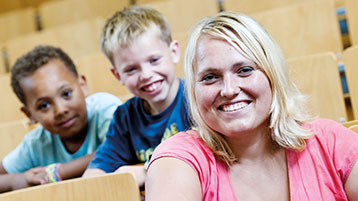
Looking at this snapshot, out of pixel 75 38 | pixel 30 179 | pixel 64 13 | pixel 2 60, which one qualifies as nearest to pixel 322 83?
pixel 30 179

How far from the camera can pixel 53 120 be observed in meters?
1.58

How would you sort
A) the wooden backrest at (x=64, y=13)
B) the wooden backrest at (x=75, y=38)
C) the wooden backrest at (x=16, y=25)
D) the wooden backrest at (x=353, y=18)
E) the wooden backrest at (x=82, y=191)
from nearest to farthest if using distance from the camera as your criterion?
the wooden backrest at (x=82, y=191) < the wooden backrest at (x=353, y=18) < the wooden backrest at (x=75, y=38) < the wooden backrest at (x=64, y=13) < the wooden backrest at (x=16, y=25)

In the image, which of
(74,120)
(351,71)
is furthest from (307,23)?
(74,120)

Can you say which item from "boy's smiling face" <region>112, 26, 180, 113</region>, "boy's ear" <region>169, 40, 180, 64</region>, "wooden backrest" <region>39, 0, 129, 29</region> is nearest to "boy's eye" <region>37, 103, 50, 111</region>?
"boy's smiling face" <region>112, 26, 180, 113</region>

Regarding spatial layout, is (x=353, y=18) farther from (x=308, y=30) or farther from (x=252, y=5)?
(x=252, y=5)

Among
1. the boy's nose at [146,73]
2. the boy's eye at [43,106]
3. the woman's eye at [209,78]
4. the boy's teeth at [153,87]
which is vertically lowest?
the boy's eye at [43,106]

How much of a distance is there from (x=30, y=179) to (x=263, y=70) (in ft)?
2.89

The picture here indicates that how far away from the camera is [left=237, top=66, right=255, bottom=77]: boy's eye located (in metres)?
0.91

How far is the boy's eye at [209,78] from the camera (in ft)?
3.06

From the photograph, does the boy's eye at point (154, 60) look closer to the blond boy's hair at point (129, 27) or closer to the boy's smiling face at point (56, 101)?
the blond boy's hair at point (129, 27)

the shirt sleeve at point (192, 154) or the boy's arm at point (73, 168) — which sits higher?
the shirt sleeve at point (192, 154)

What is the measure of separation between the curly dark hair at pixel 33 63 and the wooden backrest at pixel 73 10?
59.5 inches

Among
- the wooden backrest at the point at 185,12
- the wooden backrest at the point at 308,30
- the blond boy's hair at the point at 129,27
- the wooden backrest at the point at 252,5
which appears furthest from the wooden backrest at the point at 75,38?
the blond boy's hair at the point at 129,27

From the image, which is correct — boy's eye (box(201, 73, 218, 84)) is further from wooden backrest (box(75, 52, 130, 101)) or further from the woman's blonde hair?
wooden backrest (box(75, 52, 130, 101))
